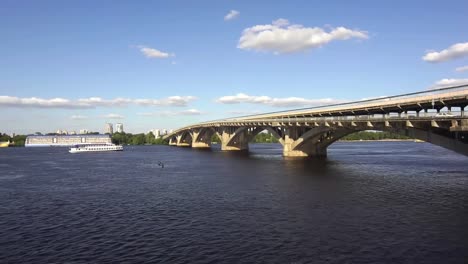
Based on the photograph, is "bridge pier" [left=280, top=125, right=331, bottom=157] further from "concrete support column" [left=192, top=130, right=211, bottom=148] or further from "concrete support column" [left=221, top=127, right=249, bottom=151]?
"concrete support column" [left=192, top=130, right=211, bottom=148]

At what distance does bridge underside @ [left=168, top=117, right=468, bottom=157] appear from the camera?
40.5 metres

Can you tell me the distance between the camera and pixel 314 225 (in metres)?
26.4

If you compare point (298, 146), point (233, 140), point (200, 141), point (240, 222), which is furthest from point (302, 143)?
point (200, 141)

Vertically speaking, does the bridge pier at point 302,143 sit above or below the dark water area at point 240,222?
above

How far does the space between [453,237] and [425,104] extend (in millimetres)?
25241

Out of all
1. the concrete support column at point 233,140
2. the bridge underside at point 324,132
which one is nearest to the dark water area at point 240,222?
the bridge underside at point 324,132

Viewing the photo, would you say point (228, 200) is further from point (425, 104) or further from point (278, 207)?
point (425, 104)

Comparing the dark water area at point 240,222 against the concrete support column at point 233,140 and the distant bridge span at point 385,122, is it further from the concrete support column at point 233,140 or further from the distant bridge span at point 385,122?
the concrete support column at point 233,140

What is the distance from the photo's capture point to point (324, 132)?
8375 centimetres

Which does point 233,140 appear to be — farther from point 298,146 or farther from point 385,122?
point 385,122

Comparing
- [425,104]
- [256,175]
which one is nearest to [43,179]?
[256,175]

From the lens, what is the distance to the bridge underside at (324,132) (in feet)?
133

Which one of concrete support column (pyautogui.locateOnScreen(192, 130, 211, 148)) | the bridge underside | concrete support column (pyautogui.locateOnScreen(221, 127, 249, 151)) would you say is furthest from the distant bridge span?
concrete support column (pyautogui.locateOnScreen(192, 130, 211, 148))

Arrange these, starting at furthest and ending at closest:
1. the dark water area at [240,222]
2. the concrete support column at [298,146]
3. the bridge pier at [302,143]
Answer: the concrete support column at [298,146] < the bridge pier at [302,143] < the dark water area at [240,222]
